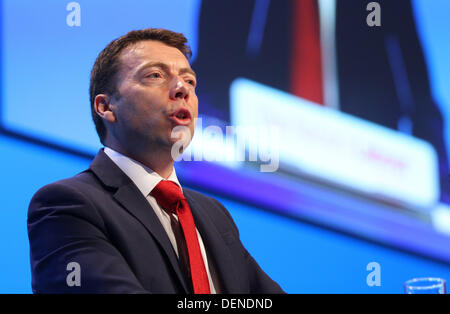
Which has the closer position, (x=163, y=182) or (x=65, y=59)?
(x=163, y=182)

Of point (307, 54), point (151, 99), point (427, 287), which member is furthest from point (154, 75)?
point (307, 54)

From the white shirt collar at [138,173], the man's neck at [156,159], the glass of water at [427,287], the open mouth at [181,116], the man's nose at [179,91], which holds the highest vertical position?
the man's nose at [179,91]

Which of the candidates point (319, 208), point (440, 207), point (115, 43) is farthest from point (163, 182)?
point (440, 207)

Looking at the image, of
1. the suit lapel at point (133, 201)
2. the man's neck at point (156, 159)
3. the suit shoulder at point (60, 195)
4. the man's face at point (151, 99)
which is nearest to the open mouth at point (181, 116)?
the man's face at point (151, 99)

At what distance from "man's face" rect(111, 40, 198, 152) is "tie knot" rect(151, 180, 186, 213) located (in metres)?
0.14

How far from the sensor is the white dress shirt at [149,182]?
1.52 metres

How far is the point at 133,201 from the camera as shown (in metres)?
1.51

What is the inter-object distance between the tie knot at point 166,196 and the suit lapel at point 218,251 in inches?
4.4

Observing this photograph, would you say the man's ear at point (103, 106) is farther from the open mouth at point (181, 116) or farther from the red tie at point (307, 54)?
the red tie at point (307, 54)

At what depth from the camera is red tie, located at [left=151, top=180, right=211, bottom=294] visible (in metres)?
1.45

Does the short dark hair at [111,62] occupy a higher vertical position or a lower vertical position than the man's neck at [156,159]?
higher

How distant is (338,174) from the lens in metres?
2.83

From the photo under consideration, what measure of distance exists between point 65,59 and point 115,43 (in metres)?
0.67

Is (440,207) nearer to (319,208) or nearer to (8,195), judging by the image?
(319,208)
